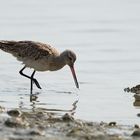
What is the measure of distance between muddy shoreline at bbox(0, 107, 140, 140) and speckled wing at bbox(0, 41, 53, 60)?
11.1 ft

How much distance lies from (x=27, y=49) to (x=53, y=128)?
462cm

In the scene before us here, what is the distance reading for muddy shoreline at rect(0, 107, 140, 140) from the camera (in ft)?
28.2

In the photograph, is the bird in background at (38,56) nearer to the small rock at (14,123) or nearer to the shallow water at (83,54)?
the shallow water at (83,54)

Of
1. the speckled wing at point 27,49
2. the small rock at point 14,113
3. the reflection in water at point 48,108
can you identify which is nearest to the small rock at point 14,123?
the small rock at point 14,113

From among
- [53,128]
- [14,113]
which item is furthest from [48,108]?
[53,128]

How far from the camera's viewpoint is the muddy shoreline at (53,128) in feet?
28.2

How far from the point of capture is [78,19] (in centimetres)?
2009

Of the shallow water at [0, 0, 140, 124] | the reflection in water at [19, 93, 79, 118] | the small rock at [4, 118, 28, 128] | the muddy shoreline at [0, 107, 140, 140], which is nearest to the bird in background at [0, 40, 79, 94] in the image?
the shallow water at [0, 0, 140, 124]

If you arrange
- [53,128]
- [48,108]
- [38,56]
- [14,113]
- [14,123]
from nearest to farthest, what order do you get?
[14,123], [53,128], [14,113], [48,108], [38,56]

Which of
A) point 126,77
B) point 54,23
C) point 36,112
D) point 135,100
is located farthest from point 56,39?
point 36,112

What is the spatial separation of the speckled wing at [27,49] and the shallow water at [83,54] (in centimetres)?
60

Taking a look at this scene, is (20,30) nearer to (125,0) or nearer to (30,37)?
(30,37)

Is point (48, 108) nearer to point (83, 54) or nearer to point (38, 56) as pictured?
point (38, 56)

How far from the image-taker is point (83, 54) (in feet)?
52.6
